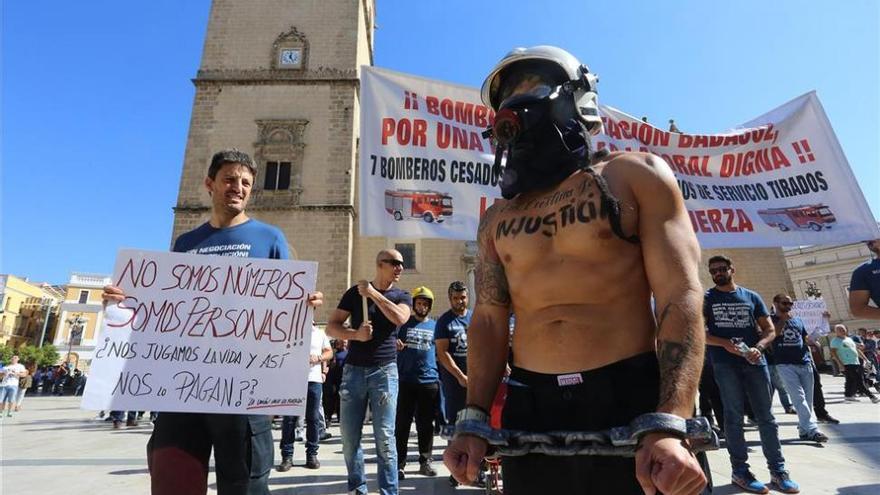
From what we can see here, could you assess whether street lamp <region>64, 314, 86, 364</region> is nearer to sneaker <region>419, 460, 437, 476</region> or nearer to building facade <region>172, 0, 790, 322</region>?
building facade <region>172, 0, 790, 322</region>

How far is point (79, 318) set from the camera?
51.6m

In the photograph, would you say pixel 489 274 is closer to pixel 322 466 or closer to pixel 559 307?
pixel 559 307

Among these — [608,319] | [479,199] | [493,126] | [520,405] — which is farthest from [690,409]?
[479,199]

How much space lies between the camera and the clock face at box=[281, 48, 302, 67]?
22.1m

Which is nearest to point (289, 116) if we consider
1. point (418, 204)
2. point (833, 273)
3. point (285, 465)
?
point (418, 204)

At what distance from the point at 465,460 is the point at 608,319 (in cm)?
60

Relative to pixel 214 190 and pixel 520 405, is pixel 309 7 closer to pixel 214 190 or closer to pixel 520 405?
pixel 214 190

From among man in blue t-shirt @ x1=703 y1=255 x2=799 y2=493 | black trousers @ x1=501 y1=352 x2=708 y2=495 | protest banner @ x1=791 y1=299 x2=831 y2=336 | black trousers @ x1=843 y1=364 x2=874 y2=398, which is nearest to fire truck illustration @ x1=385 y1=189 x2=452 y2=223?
man in blue t-shirt @ x1=703 y1=255 x2=799 y2=493

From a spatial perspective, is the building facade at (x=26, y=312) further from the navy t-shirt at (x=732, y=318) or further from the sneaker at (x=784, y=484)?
the sneaker at (x=784, y=484)

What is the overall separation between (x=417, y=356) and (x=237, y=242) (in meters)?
3.09

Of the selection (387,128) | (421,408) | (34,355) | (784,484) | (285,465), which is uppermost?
(34,355)

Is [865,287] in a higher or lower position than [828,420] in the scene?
higher

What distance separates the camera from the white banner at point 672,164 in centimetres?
503

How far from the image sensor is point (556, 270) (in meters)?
1.53
